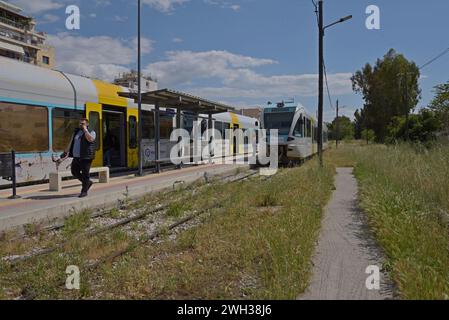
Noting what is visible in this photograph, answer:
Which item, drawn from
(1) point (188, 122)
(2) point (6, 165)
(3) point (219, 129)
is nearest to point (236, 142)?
(3) point (219, 129)

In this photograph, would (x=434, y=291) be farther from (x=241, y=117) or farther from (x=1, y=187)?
(x=241, y=117)

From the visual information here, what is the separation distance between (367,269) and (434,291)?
3.28 ft

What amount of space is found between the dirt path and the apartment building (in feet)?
219

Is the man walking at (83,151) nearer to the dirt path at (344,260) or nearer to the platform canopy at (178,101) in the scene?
the platform canopy at (178,101)

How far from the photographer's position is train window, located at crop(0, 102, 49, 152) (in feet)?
29.3

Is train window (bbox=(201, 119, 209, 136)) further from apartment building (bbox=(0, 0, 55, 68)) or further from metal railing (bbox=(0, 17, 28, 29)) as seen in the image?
metal railing (bbox=(0, 17, 28, 29))

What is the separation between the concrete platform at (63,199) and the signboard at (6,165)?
1.63 feet

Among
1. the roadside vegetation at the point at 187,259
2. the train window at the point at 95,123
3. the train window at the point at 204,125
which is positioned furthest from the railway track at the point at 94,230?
the train window at the point at 204,125

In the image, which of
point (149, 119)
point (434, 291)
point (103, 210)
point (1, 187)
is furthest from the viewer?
point (149, 119)

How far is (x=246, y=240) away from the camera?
17.8ft

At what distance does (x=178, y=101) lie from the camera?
14469 millimetres

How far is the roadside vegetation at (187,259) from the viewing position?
3945mm

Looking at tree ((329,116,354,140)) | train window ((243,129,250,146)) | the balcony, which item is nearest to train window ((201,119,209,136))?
train window ((243,129,250,146))

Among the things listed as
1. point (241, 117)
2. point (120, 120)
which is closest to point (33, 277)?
point (120, 120)
